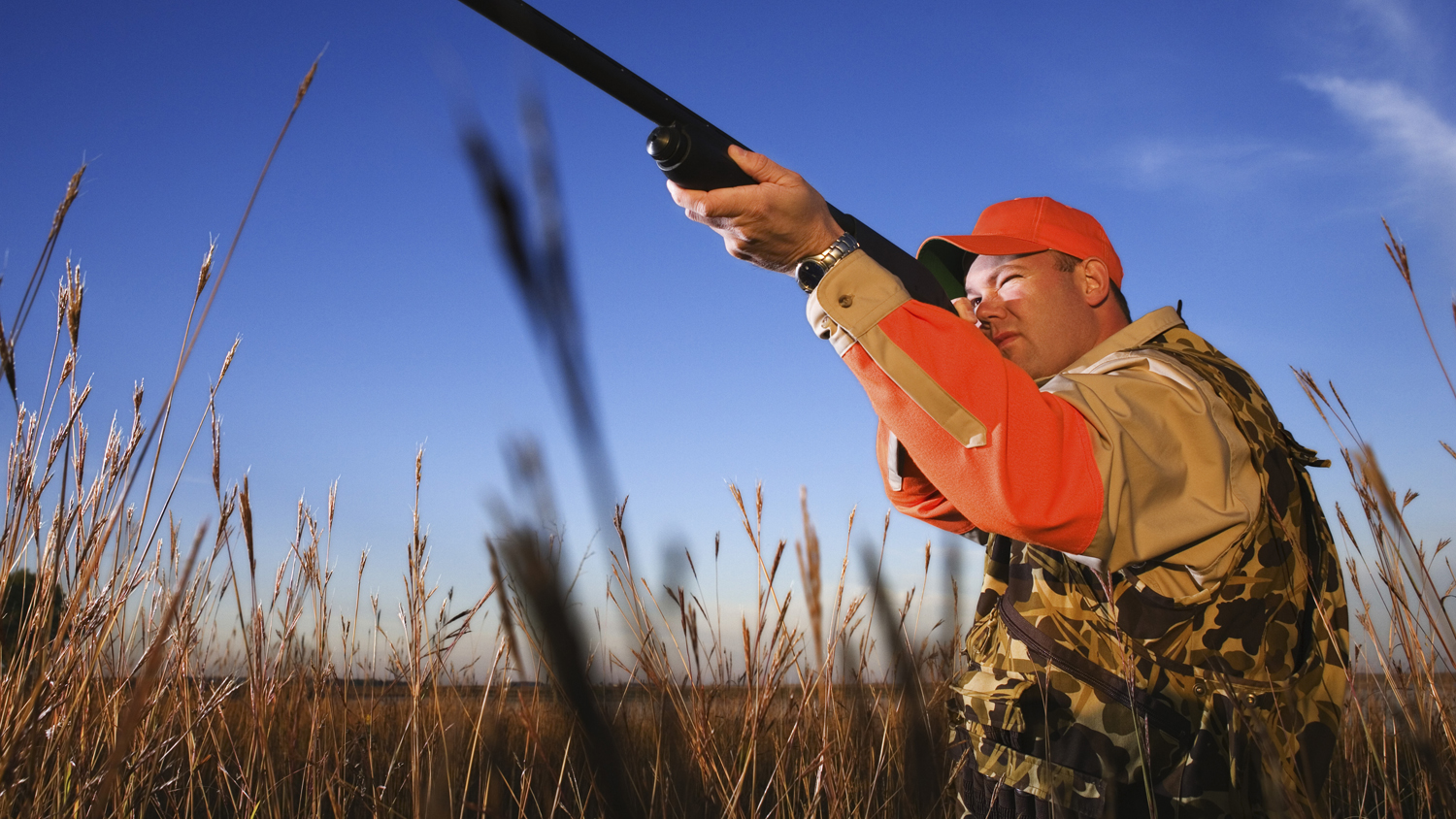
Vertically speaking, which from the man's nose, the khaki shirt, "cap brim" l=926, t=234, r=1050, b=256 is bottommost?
the khaki shirt

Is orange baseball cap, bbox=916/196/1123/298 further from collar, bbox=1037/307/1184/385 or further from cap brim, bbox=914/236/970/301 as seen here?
collar, bbox=1037/307/1184/385

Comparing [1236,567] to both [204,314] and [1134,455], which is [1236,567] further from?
[204,314]

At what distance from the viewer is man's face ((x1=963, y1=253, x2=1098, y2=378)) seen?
187cm

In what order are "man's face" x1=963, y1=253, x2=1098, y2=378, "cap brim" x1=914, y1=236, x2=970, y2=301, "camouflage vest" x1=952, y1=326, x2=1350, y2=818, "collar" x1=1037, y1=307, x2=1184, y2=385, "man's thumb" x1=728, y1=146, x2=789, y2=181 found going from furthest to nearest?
"cap brim" x1=914, y1=236, x2=970, y2=301 < "man's face" x1=963, y1=253, x2=1098, y2=378 < "collar" x1=1037, y1=307, x2=1184, y2=385 < "man's thumb" x1=728, y1=146, x2=789, y2=181 < "camouflage vest" x1=952, y1=326, x2=1350, y2=818

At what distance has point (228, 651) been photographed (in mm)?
2701

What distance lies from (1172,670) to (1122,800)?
0.25 m

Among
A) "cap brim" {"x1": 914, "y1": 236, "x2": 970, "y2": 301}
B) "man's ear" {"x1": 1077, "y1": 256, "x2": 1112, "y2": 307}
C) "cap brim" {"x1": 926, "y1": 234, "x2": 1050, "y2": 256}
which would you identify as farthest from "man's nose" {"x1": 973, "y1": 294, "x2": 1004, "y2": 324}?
"cap brim" {"x1": 914, "y1": 236, "x2": 970, "y2": 301}

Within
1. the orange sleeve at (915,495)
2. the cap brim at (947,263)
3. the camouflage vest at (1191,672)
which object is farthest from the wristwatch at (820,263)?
the cap brim at (947,263)

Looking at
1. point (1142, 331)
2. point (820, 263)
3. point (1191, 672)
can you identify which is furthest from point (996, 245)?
point (1191, 672)

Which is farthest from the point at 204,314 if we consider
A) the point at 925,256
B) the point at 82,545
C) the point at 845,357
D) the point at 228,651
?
the point at 228,651

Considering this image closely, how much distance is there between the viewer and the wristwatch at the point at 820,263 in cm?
133

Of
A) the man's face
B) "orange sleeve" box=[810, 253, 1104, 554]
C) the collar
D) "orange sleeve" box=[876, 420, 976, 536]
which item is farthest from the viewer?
the man's face

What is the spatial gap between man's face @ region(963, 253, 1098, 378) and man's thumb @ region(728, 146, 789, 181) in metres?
0.74

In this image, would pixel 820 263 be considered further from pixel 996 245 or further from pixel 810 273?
pixel 996 245
